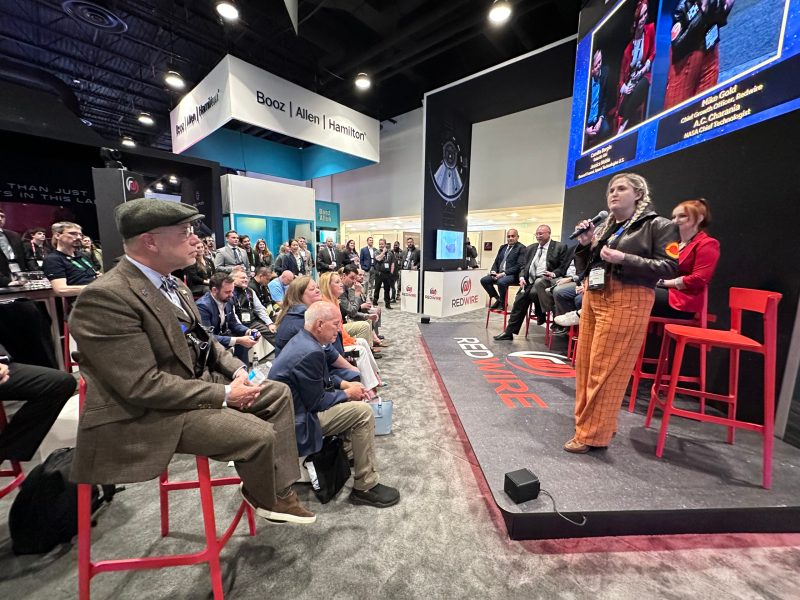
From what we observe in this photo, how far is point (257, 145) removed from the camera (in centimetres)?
980

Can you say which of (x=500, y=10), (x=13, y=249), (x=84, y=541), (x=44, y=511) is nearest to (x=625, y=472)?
(x=84, y=541)

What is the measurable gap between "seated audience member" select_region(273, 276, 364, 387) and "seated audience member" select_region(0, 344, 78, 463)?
3.53 feet

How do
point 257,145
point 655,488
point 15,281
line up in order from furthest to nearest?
1. point 257,145
2. point 15,281
3. point 655,488

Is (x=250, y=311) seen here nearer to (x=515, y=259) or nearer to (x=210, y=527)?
(x=210, y=527)

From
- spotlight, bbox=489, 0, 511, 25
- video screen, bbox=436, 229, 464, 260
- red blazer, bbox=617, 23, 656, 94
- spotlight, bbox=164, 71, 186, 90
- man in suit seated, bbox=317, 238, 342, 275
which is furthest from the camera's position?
man in suit seated, bbox=317, 238, 342, 275

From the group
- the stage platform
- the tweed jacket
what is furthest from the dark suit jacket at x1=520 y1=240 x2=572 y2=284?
the tweed jacket

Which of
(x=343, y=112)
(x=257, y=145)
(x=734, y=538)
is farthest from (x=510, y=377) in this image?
(x=257, y=145)

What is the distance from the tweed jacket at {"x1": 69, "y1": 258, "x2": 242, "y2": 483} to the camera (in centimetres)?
93

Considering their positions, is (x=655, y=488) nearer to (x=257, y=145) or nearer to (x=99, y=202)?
(x=99, y=202)

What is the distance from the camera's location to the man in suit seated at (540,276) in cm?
388

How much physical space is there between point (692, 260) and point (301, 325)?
8.75 feet

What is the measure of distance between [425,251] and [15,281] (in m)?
5.73

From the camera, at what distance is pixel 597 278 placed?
1776 mm

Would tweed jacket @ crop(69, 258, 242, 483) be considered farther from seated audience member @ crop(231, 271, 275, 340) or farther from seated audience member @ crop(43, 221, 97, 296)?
seated audience member @ crop(43, 221, 97, 296)
